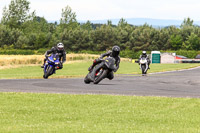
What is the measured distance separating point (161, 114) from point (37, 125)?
4.30m

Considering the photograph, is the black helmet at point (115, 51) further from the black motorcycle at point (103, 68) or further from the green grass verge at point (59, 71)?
the green grass verge at point (59, 71)

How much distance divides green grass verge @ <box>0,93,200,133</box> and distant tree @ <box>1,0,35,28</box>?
136072 mm

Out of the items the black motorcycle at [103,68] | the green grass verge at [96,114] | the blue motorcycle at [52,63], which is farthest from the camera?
the blue motorcycle at [52,63]

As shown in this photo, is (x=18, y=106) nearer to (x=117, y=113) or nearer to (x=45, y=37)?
(x=117, y=113)

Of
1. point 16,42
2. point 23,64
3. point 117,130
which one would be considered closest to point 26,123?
point 117,130

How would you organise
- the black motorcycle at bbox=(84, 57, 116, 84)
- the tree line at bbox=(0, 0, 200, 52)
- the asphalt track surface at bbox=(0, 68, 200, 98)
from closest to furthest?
the asphalt track surface at bbox=(0, 68, 200, 98) < the black motorcycle at bbox=(84, 57, 116, 84) < the tree line at bbox=(0, 0, 200, 52)

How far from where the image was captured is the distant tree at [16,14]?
496 feet

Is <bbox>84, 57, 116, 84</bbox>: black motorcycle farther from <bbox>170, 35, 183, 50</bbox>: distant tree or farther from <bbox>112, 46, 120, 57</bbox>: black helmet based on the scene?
<bbox>170, 35, 183, 50</bbox>: distant tree

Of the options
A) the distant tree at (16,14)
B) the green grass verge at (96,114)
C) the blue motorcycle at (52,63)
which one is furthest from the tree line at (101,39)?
the green grass verge at (96,114)

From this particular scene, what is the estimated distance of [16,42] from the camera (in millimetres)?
129000

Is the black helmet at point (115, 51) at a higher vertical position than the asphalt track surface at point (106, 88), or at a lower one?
higher

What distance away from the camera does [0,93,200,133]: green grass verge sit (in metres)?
11.2

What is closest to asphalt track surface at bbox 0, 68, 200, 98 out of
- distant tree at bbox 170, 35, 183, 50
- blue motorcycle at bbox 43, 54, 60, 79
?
blue motorcycle at bbox 43, 54, 60, 79

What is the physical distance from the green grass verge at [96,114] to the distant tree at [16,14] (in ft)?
446
